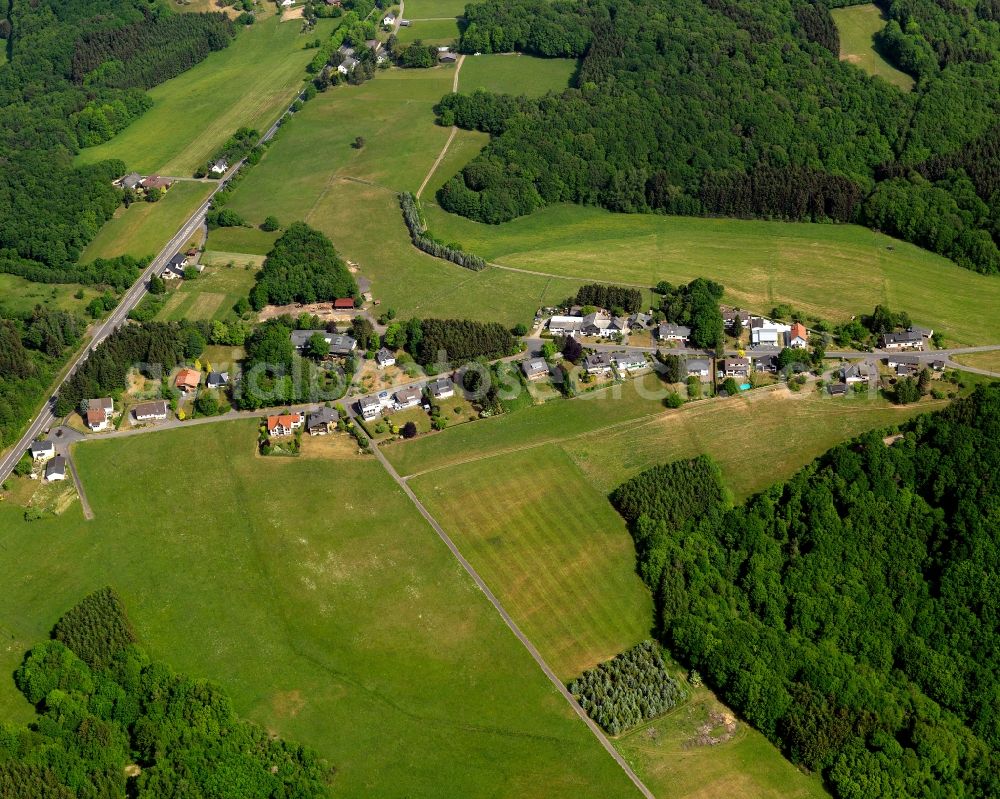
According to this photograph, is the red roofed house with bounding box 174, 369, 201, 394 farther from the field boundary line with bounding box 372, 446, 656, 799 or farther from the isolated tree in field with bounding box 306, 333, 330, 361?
the field boundary line with bounding box 372, 446, 656, 799

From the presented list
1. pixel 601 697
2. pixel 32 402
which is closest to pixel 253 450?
pixel 32 402

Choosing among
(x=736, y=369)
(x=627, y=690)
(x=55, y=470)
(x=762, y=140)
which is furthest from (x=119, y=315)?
(x=762, y=140)

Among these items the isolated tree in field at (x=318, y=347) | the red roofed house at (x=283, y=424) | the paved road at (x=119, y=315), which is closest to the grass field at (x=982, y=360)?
the isolated tree in field at (x=318, y=347)

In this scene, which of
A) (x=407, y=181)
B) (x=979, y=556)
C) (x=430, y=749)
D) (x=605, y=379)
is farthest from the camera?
(x=407, y=181)

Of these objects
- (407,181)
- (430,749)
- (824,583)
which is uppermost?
(407,181)

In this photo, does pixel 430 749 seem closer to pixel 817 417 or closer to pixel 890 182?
pixel 817 417

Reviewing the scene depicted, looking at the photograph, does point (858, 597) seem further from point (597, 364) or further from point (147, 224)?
point (147, 224)

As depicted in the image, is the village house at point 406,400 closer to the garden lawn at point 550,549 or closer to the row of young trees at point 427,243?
the garden lawn at point 550,549
